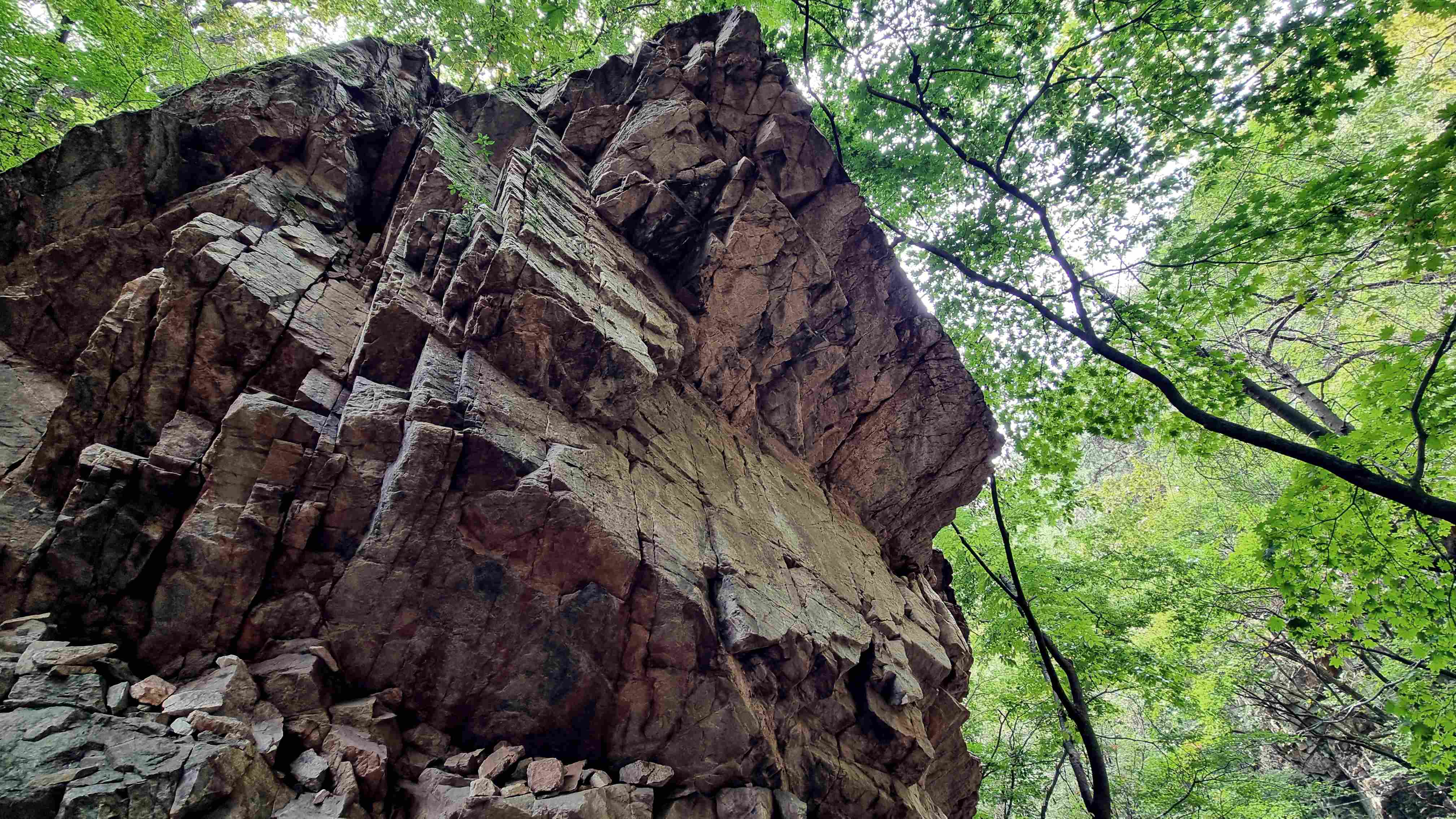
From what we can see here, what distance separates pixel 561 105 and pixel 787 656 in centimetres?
1386

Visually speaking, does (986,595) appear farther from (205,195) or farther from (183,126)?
(183,126)

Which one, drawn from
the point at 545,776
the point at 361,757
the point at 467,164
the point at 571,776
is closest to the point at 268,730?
the point at 361,757

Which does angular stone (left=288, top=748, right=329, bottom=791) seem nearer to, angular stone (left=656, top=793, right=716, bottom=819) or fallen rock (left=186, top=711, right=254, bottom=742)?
fallen rock (left=186, top=711, right=254, bottom=742)

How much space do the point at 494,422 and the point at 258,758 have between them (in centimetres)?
400

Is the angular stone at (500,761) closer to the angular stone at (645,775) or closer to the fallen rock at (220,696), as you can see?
the angular stone at (645,775)

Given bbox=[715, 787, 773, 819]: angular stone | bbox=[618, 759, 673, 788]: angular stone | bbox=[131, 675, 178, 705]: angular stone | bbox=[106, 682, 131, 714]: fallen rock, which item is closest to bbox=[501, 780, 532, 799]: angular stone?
bbox=[618, 759, 673, 788]: angular stone

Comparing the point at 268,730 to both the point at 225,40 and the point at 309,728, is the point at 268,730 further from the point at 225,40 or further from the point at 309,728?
the point at 225,40

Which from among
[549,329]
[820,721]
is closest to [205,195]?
[549,329]

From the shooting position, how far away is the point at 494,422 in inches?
289

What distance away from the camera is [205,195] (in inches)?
361

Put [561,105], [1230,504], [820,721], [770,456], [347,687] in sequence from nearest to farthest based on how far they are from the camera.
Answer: [347,687] → [820,721] → [770,456] → [561,105] → [1230,504]

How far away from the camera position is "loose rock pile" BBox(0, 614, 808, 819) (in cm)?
412

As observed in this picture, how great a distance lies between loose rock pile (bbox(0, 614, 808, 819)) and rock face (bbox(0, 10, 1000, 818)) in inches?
2.9

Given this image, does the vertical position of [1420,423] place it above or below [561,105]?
below
